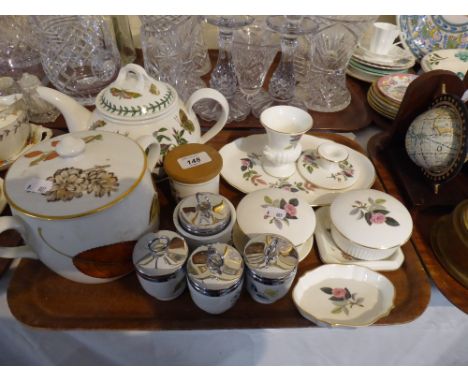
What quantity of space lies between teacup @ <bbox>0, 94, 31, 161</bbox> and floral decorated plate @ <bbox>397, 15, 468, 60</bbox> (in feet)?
3.33

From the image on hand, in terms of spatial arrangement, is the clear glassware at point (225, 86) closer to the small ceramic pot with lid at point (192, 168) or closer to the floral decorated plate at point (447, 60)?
the small ceramic pot with lid at point (192, 168)

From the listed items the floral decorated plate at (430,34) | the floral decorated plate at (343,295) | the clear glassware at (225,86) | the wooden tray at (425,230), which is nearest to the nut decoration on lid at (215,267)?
the floral decorated plate at (343,295)

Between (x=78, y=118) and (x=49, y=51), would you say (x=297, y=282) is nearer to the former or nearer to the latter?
(x=78, y=118)

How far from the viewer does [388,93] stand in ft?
2.63

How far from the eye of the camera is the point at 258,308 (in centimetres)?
48

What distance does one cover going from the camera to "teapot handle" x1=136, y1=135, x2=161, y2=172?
1.62 feet

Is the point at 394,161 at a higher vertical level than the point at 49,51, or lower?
lower

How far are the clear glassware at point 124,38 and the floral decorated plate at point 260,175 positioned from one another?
471 mm

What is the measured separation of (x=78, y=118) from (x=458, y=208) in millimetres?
614

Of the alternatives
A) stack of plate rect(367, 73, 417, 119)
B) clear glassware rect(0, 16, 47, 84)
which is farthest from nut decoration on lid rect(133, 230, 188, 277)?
clear glassware rect(0, 16, 47, 84)

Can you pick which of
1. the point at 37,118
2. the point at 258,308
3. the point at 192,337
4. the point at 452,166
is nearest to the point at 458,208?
the point at 452,166

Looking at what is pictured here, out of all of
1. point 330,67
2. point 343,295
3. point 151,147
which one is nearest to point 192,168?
point 151,147

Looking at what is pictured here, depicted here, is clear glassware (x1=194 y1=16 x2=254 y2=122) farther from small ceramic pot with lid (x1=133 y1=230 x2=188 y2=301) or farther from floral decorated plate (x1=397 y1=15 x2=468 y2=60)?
floral decorated plate (x1=397 y1=15 x2=468 y2=60)

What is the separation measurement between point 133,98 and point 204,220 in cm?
22
